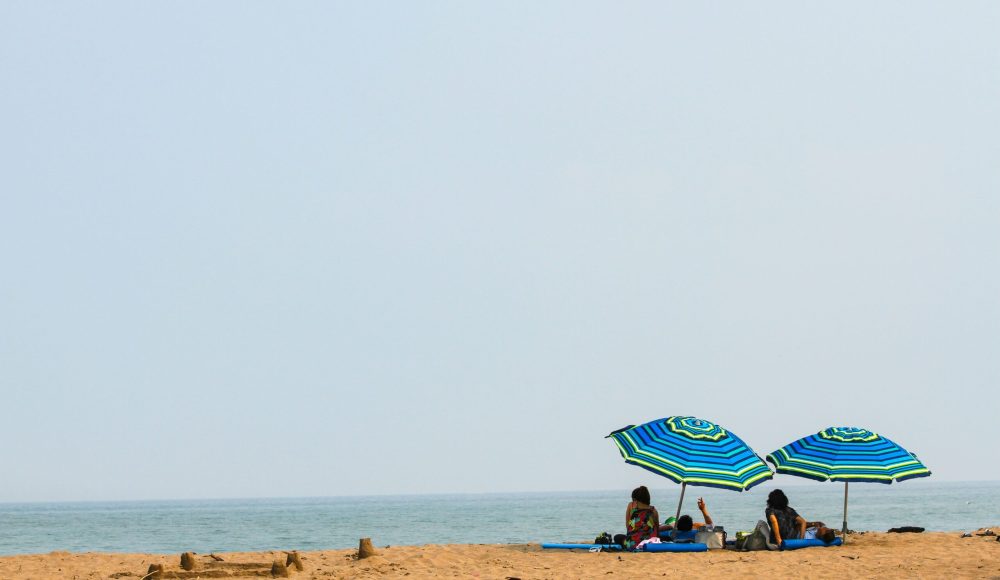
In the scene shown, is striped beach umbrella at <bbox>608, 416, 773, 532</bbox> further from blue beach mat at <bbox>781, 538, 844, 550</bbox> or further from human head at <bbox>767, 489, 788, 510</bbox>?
blue beach mat at <bbox>781, 538, 844, 550</bbox>

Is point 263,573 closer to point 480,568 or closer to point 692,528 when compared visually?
point 480,568

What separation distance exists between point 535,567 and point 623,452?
2.21m

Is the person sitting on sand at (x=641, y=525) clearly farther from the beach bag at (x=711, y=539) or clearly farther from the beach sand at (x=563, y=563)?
the beach bag at (x=711, y=539)

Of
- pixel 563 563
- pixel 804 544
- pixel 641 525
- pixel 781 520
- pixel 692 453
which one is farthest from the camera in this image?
pixel 804 544

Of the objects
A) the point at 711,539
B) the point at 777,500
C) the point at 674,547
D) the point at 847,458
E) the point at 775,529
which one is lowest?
the point at 674,547

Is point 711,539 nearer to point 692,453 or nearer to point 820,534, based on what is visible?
point 692,453

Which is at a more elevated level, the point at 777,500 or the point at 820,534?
the point at 777,500

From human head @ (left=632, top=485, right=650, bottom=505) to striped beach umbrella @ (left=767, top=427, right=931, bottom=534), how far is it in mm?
2198

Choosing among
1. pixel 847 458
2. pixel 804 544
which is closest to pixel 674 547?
pixel 804 544

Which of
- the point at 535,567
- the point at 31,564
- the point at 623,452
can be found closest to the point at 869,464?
the point at 623,452

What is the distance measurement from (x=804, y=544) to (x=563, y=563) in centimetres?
424

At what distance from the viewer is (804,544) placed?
1595 centimetres

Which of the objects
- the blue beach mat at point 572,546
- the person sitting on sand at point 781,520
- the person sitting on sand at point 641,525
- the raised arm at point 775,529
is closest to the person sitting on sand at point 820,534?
the person sitting on sand at point 781,520

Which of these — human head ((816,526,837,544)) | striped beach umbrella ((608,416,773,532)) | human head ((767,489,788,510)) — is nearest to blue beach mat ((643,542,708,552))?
striped beach umbrella ((608,416,773,532))
